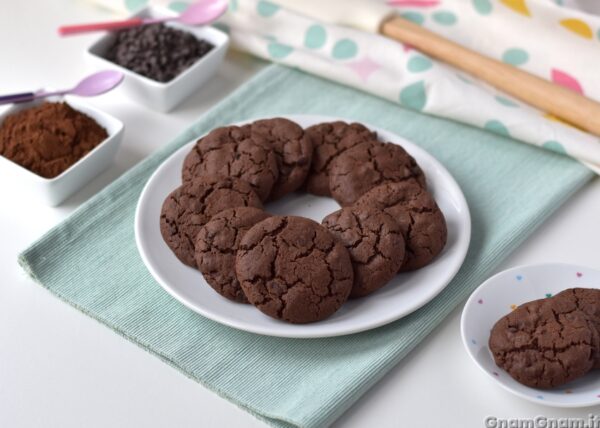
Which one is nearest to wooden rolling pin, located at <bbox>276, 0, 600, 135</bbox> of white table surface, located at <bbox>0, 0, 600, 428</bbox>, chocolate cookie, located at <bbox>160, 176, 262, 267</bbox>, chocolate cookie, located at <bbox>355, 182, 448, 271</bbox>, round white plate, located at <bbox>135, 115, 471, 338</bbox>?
white table surface, located at <bbox>0, 0, 600, 428</bbox>

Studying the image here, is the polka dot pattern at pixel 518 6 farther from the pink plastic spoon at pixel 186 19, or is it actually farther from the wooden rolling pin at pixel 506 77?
the pink plastic spoon at pixel 186 19

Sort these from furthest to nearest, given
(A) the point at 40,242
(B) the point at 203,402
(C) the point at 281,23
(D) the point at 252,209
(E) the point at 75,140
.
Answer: (C) the point at 281,23, (E) the point at 75,140, (A) the point at 40,242, (D) the point at 252,209, (B) the point at 203,402

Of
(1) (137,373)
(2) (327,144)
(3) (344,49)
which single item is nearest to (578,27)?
(3) (344,49)

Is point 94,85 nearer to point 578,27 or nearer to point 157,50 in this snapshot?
point 157,50

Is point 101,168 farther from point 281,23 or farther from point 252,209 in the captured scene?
point 281,23

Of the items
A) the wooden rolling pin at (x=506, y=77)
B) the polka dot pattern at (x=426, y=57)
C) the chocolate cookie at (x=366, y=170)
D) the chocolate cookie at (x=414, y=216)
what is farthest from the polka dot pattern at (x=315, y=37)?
the chocolate cookie at (x=414, y=216)

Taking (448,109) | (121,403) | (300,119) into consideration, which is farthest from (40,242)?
(448,109)

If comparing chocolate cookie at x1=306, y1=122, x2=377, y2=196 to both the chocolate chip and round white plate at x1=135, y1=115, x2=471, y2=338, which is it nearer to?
round white plate at x1=135, y1=115, x2=471, y2=338
